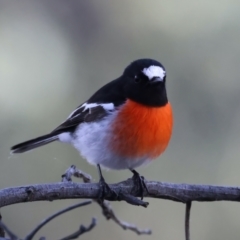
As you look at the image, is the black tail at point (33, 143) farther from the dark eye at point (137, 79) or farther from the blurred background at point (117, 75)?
the blurred background at point (117, 75)

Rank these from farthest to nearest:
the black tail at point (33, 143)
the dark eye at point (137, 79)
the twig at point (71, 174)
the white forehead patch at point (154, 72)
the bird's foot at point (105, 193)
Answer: the black tail at point (33, 143) → the dark eye at point (137, 79) → the white forehead patch at point (154, 72) → the twig at point (71, 174) → the bird's foot at point (105, 193)

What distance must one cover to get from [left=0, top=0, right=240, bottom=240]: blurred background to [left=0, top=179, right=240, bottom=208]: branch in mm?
2223

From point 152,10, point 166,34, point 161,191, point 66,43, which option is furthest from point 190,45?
point 161,191

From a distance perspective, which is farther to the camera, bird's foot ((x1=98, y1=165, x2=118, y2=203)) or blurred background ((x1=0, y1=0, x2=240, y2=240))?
blurred background ((x1=0, y1=0, x2=240, y2=240))

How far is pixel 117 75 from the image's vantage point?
18.0ft

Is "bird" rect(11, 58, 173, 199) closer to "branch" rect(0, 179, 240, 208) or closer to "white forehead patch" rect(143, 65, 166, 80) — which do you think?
"white forehead patch" rect(143, 65, 166, 80)

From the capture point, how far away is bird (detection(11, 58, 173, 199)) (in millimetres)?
3139

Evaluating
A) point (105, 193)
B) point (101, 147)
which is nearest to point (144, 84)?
point (101, 147)

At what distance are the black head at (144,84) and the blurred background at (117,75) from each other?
1.58 metres

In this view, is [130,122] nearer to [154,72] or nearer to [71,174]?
[154,72]

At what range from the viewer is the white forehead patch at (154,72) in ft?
10.2

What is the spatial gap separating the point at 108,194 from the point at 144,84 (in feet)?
3.18

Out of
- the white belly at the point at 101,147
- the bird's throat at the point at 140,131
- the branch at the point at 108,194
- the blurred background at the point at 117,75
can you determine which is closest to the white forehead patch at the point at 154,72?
the bird's throat at the point at 140,131

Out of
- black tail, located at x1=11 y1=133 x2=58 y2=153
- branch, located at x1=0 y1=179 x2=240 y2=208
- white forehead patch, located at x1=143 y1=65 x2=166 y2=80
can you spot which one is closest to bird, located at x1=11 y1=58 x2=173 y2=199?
white forehead patch, located at x1=143 y1=65 x2=166 y2=80
